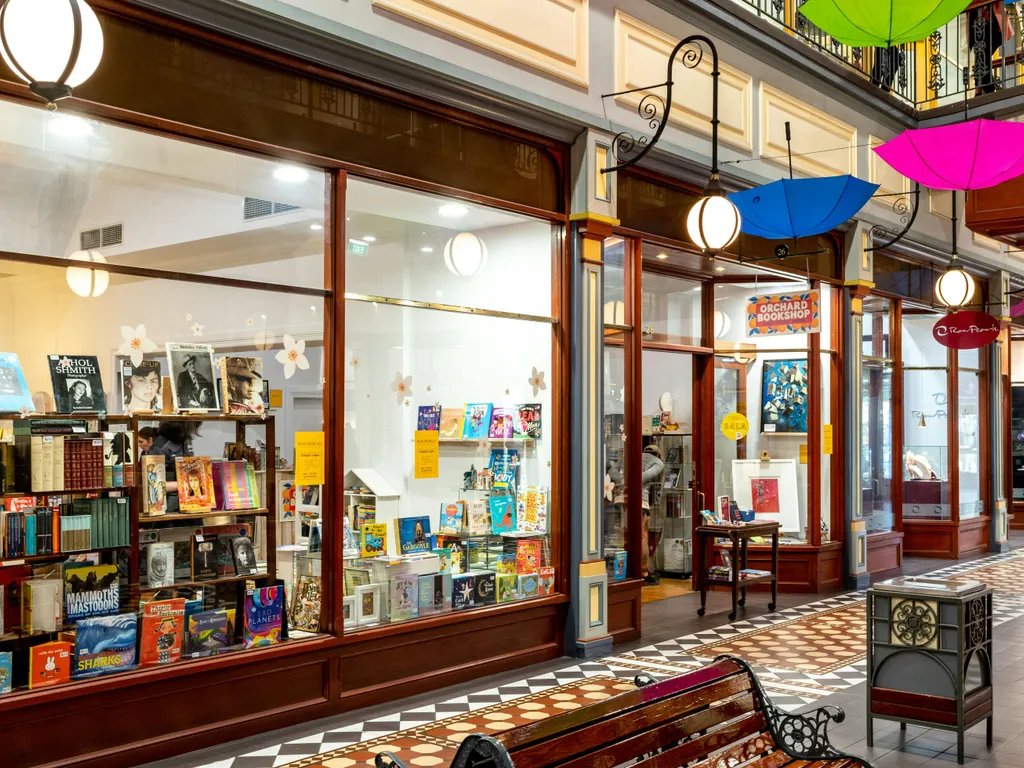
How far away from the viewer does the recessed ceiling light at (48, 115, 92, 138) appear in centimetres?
479

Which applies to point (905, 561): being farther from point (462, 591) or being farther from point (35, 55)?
point (35, 55)

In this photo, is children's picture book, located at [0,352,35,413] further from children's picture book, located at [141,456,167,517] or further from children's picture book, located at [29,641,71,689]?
children's picture book, located at [29,641,71,689]

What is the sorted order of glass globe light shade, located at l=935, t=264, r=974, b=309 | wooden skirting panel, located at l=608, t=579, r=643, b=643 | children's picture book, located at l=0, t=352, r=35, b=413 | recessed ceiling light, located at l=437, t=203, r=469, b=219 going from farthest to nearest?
glass globe light shade, located at l=935, t=264, r=974, b=309 → wooden skirting panel, located at l=608, t=579, r=643, b=643 → recessed ceiling light, located at l=437, t=203, r=469, b=219 → children's picture book, located at l=0, t=352, r=35, b=413

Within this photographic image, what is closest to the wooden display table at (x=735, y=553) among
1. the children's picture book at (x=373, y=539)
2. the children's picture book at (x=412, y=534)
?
the children's picture book at (x=412, y=534)

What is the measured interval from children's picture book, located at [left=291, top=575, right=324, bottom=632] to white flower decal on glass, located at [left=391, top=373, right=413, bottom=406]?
48.9 inches

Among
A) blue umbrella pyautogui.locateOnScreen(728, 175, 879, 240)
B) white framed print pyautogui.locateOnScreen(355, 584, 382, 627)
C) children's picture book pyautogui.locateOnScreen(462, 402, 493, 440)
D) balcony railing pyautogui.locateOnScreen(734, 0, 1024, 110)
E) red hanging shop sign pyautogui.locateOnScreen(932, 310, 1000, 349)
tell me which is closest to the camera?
white framed print pyautogui.locateOnScreen(355, 584, 382, 627)

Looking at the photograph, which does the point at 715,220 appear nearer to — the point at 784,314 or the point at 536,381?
the point at 536,381

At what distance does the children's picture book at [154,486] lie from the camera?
516cm

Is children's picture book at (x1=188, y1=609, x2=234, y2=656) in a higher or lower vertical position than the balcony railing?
lower

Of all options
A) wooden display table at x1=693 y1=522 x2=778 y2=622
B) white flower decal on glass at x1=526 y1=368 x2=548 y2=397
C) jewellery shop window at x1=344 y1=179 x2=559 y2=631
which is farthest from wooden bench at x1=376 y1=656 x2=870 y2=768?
wooden display table at x1=693 y1=522 x2=778 y2=622

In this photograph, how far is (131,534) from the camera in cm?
505

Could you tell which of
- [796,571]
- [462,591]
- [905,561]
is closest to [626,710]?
[462,591]

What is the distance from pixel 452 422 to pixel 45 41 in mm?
3711

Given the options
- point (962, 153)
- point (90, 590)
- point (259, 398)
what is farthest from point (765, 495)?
point (90, 590)
